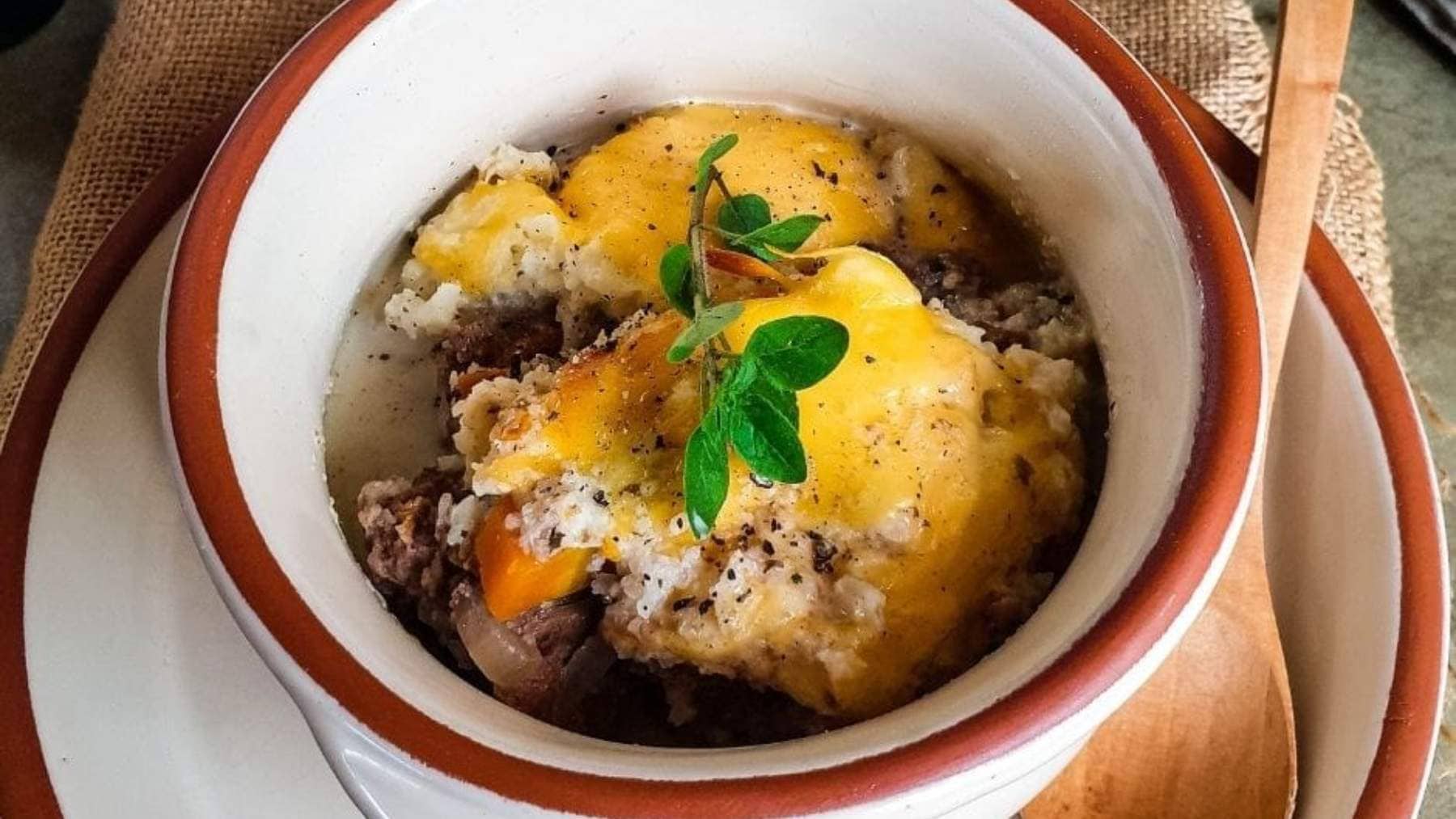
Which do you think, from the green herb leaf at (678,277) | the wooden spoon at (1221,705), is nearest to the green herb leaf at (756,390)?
the green herb leaf at (678,277)

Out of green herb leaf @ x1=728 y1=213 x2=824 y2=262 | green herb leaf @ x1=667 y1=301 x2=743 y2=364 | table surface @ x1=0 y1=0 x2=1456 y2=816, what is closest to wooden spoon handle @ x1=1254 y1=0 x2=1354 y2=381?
green herb leaf @ x1=728 y1=213 x2=824 y2=262

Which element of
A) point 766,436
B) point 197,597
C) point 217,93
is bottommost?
point 197,597

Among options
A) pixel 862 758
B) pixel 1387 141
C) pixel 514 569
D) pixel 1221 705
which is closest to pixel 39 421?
pixel 514 569

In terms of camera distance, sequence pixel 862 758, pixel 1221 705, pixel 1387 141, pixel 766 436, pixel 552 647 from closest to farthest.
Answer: pixel 862 758 → pixel 766 436 → pixel 552 647 → pixel 1221 705 → pixel 1387 141

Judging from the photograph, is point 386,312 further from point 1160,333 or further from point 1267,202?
point 1267,202

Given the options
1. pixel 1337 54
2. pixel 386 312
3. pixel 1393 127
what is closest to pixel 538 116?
pixel 386 312

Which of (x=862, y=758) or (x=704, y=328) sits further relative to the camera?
(x=704, y=328)

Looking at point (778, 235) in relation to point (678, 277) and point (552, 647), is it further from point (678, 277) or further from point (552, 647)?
point (552, 647)

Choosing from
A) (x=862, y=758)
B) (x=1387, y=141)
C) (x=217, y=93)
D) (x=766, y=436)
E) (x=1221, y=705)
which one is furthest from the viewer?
(x=1387, y=141)
